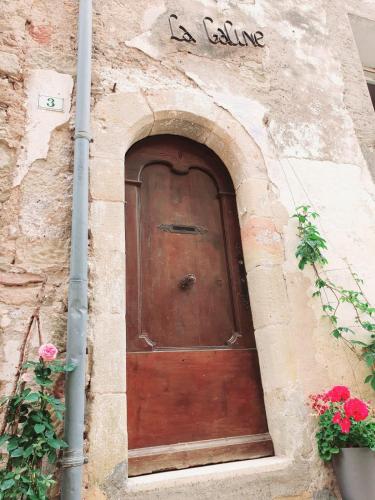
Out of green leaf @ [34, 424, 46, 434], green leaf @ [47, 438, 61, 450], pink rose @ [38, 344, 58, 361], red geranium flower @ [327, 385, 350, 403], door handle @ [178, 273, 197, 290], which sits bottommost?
green leaf @ [47, 438, 61, 450]

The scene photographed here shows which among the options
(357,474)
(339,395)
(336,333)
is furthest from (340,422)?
(336,333)

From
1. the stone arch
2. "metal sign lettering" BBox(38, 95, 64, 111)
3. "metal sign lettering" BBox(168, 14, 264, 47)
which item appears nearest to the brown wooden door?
the stone arch

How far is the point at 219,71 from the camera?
10.3 feet

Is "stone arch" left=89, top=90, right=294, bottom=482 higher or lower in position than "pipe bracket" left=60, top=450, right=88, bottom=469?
higher

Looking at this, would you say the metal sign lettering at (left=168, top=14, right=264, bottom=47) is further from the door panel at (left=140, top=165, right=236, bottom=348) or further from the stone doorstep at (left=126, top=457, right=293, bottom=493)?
the stone doorstep at (left=126, top=457, right=293, bottom=493)

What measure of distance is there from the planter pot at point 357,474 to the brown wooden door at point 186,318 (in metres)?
0.44

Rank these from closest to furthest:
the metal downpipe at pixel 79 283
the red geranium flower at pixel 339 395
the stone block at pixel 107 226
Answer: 1. the metal downpipe at pixel 79 283
2. the red geranium flower at pixel 339 395
3. the stone block at pixel 107 226

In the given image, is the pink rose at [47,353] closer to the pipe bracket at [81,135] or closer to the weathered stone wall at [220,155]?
the weathered stone wall at [220,155]

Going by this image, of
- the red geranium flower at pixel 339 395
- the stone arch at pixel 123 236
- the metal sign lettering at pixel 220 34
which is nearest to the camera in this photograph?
the stone arch at pixel 123 236

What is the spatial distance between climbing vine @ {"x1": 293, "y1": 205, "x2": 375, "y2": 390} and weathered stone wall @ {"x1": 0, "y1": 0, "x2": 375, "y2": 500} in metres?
0.08

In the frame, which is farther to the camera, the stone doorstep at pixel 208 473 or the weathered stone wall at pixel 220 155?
the weathered stone wall at pixel 220 155

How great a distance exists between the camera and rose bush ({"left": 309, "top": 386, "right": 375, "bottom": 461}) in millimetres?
2055

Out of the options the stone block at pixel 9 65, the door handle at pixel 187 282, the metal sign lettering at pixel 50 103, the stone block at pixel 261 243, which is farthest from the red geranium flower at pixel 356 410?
the stone block at pixel 9 65

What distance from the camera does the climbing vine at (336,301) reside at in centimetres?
261
